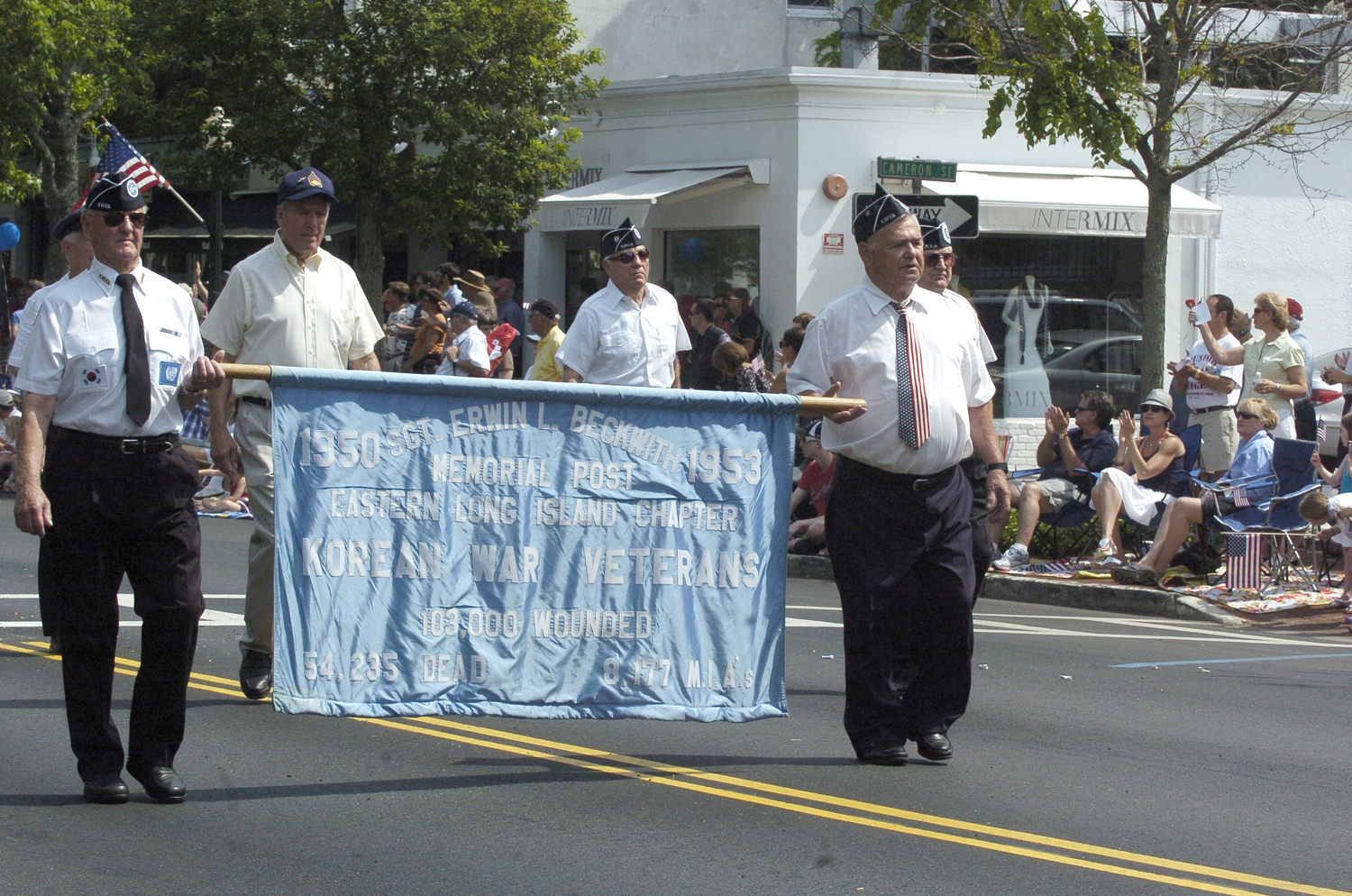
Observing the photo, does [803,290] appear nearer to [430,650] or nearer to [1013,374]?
[1013,374]

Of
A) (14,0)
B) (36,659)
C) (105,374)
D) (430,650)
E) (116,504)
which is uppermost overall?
(14,0)

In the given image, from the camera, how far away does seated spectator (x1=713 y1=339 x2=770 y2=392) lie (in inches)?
585

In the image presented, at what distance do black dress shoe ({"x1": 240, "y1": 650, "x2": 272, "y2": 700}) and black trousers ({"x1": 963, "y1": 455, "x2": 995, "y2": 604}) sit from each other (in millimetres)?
3040

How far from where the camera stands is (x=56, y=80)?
91.4ft

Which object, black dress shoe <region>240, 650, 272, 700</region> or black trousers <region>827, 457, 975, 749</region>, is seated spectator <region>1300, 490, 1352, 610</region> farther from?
black dress shoe <region>240, 650, 272, 700</region>

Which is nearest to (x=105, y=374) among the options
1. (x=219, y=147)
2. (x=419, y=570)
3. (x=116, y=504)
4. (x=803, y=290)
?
(x=116, y=504)

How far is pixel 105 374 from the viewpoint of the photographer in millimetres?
5461

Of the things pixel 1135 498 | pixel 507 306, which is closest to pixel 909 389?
pixel 1135 498

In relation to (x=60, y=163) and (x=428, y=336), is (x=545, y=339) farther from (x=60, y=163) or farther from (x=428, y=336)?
(x=60, y=163)

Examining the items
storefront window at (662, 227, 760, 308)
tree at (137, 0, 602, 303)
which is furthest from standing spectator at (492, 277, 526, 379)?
storefront window at (662, 227, 760, 308)

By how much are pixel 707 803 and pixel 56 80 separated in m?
25.3

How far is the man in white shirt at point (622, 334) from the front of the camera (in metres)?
8.83

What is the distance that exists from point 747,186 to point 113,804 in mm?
17338

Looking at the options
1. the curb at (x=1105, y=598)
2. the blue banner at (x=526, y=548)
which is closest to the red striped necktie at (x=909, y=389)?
the blue banner at (x=526, y=548)
